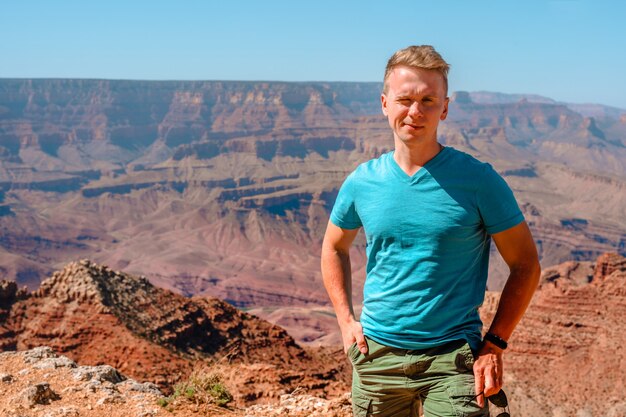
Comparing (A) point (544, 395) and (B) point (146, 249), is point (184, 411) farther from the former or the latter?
(B) point (146, 249)

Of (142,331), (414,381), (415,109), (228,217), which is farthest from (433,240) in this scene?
(228,217)

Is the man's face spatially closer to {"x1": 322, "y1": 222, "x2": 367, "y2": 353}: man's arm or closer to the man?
the man

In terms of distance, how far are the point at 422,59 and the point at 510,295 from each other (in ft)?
5.12

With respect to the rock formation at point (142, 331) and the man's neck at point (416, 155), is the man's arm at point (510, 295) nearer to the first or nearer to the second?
the man's neck at point (416, 155)

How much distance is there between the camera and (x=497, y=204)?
381cm

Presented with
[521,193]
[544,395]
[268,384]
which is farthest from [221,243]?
[268,384]

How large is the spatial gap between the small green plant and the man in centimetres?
368

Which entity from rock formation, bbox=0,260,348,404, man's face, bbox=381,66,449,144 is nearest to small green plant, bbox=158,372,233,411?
man's face, bbox=381,66,449,144

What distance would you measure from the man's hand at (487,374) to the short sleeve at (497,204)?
2.55 feet

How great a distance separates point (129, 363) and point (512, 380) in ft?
49.2

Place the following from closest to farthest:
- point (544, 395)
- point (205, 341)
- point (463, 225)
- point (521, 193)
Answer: point (463, 225) < point (205, 341) < point (544, 395) < point (521, 193)

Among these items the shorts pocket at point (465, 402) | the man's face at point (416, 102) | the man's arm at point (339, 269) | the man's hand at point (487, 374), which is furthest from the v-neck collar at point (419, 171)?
the shorts pocket at point (465, 402)

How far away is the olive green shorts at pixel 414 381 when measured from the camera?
392 cm

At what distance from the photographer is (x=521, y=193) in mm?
156375
